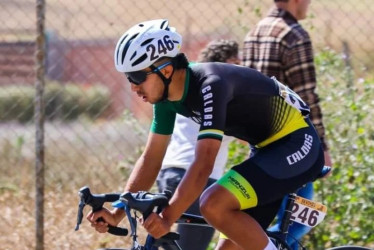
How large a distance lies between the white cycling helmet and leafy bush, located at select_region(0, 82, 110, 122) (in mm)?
3412

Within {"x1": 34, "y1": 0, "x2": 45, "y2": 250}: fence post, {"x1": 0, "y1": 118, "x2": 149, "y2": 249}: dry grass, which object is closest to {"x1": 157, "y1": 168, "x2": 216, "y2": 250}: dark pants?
{"x1": 34, "y1": 0, "x2": 45, "y2": 250}: fence post

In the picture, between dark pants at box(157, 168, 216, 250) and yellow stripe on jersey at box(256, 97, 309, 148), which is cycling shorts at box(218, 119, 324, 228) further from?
dark pants at box(157, 168, 216, 250)

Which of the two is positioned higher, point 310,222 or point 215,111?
point 215,111

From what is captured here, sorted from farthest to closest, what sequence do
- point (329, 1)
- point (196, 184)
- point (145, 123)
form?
point (329, 1) < point (145, 123) < point (196, 184)

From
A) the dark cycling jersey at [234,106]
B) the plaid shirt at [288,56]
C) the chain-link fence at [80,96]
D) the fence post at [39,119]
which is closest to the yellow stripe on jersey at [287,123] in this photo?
the dark cycling jersey at [234,106]

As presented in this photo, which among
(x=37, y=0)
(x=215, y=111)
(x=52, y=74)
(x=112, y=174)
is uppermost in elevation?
(x=37, y=0)

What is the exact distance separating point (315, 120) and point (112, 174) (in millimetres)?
2573

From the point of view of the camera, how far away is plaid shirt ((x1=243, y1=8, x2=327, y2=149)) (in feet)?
19.8

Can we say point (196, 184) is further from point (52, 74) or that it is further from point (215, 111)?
point (52, 74)

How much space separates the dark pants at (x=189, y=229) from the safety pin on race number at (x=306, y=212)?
2.46 ft

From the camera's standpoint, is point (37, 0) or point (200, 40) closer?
point (37, 0)

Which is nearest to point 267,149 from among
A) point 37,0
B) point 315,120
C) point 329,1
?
point 315,120

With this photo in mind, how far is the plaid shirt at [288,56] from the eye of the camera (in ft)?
19.8

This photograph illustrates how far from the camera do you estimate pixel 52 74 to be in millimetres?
9047
